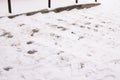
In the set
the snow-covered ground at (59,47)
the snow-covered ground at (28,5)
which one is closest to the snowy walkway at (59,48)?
the snow-covered ground at (59,47)

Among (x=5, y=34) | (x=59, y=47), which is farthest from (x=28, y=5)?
(x=59, y=47)

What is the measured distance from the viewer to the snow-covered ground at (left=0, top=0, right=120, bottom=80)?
10.1 ft

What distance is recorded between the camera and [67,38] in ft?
14.1

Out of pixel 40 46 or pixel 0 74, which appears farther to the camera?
pixel 40 46

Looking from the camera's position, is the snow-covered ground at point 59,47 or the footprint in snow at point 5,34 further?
the footprint in snow at point 5,34

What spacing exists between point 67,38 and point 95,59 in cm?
97

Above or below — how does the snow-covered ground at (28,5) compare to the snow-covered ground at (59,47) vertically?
above

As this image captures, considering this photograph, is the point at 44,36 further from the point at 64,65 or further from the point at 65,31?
the point at 64,65

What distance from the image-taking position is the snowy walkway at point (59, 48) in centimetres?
308

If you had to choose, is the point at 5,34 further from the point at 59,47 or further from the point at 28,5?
the point at 28,5

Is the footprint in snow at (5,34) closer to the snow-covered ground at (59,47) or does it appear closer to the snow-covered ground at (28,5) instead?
the snow-covered ground at (59,47)

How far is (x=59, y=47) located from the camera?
388 cm

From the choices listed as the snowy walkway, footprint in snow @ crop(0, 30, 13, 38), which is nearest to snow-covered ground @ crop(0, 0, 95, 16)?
the snowy walkway

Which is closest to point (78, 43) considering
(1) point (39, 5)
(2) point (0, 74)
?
(2) point (0, 74)
